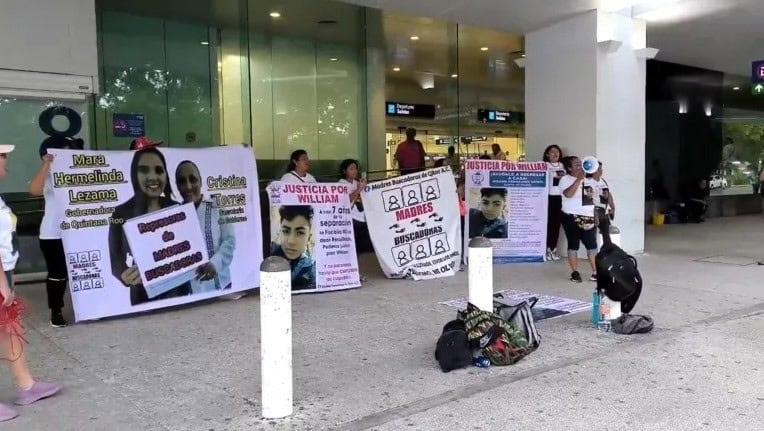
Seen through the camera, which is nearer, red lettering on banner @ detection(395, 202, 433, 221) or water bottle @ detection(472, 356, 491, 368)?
water bottle @ detection(472, 356, 491, 368)

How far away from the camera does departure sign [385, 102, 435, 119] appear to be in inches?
611

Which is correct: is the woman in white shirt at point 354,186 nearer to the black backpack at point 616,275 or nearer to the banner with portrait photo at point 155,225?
the banner with portrait photo at point 155,225

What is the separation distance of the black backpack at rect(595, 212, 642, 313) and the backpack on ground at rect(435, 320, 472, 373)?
1616mm

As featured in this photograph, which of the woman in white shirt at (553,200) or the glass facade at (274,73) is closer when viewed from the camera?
the woman in white shirt at (553,200)

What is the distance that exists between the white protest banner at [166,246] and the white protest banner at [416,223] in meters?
2.43

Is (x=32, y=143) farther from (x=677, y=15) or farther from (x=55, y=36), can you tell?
(x=677, y=15)

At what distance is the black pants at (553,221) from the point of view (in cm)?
1073

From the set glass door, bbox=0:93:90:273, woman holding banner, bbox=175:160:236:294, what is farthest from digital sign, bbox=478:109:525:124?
woman holding banner, bbox=175:160:236:294

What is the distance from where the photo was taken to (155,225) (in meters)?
6.84

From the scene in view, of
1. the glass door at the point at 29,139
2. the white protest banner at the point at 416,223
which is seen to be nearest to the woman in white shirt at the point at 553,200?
the white protest banner at the point at 416,223

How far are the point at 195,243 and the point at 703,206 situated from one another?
50.1ft

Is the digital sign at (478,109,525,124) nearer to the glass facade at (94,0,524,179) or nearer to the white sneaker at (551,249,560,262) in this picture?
the glass facade at (94,0,524,179)

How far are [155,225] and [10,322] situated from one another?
2709 mm

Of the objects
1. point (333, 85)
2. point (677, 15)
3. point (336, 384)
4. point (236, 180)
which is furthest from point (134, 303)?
point (677, 15)
